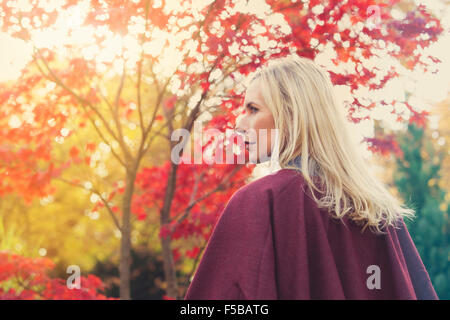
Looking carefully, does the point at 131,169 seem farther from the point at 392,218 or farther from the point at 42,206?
the point at 42,206

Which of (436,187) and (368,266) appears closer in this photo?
(368,266)

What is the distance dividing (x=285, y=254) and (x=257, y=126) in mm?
566

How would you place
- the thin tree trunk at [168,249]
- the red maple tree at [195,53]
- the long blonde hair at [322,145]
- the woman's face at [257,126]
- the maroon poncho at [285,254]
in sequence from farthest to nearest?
the thin tree trunk at [168,249] → the red maple tree at [195,53] → the woman's face at [257,126] → the long blonde hair at [322,145] → the maroon poncho at [285,254]

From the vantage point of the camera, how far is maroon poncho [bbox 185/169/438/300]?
1628 mm

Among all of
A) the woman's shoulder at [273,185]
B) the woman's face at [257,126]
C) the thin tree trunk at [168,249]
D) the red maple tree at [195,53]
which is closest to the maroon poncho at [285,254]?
the woman's shoulder at [273,185]

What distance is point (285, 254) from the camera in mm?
1673

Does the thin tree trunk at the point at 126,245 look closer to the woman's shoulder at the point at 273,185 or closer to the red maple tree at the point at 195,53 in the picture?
the red maple tree at the point at 195,53

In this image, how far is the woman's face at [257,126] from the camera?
76.2 inches

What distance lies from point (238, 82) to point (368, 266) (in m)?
2.26

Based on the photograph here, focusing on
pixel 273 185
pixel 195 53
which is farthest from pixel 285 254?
pixel 195 53

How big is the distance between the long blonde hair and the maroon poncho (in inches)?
2.7

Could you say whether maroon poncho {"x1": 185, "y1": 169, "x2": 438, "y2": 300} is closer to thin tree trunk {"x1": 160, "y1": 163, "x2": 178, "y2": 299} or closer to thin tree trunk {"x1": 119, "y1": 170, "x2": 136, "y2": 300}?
thin tree trunk {"x1": 119, "y1": 170, "x2": 136, "y2": 300}

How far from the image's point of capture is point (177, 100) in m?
4.63
